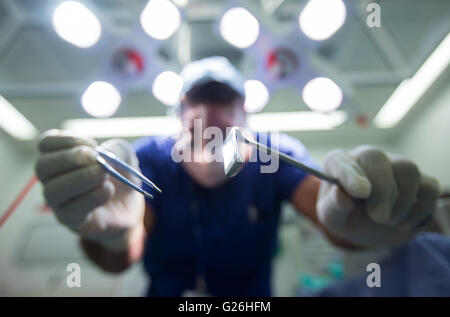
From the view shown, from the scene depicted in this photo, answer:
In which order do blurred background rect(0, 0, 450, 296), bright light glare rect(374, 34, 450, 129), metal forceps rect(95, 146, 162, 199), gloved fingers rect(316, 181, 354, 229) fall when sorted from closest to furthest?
1. metal forceps rect(95, 146, 162, 199)
2. gloved fingers rect(316, 181, 354, 229)
3. blurred background rect(0, 0, 450, 296)
4. bright light glare rect(374, 34, 450, 129)

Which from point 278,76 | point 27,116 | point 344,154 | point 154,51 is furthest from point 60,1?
point 344,154

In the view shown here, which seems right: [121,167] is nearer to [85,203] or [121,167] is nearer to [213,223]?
[85,203]

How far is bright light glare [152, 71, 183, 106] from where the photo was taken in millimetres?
1042

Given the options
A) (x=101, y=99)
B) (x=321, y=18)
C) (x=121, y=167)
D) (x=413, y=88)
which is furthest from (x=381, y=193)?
(x=101, y=99)

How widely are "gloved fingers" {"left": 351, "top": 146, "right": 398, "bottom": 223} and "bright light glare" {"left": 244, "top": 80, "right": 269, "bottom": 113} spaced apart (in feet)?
1.92

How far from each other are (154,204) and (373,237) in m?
0.56

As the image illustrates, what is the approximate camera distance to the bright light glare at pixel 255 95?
1.05 meters

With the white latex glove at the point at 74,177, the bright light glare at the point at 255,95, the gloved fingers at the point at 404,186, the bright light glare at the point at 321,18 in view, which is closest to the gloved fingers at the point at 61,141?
the white latex glove at the point at 74,177

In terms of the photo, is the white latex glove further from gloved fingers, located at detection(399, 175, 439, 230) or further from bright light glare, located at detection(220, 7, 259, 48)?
bright light glare, located at detection(220, 7, 259, 48)

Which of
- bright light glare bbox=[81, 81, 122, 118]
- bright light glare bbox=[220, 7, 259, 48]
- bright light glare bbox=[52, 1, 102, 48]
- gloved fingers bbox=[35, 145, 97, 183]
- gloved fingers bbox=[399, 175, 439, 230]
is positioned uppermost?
bright light glare bbox=[220, 7, 259, 48]

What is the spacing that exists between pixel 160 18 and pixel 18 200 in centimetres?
68

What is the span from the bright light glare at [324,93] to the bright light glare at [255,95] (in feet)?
0.50

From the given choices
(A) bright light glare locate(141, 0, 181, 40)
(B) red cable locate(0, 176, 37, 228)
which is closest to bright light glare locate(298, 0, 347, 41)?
(A) bright light glare locate(141, 0, 181, 40)

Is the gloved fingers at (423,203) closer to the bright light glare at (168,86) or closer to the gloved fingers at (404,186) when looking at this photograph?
the gloved fingers at (404,186)
